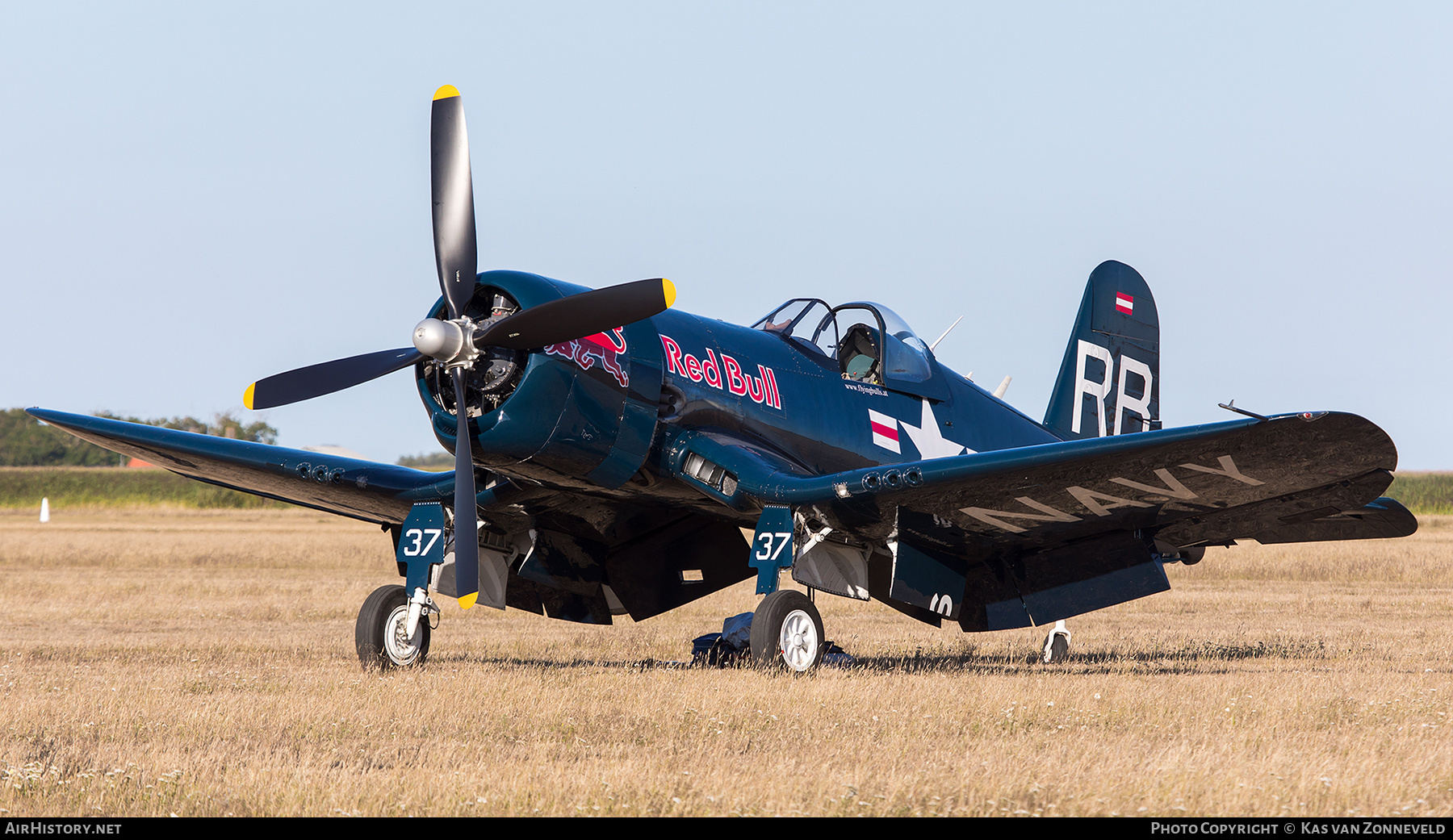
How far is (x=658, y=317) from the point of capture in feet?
34.1

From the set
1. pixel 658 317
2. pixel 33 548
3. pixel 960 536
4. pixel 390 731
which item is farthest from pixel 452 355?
pixel 33 548

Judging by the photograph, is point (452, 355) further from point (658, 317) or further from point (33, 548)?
point (33, 548)

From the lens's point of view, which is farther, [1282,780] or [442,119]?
[442,119]

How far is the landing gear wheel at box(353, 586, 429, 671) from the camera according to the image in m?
10.5

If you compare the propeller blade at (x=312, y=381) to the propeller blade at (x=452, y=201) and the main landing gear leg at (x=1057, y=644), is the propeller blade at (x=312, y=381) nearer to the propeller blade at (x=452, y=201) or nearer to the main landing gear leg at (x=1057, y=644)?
the propeller blade at (x=452, y=201)

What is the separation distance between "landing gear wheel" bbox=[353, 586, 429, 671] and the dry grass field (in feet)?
1.04

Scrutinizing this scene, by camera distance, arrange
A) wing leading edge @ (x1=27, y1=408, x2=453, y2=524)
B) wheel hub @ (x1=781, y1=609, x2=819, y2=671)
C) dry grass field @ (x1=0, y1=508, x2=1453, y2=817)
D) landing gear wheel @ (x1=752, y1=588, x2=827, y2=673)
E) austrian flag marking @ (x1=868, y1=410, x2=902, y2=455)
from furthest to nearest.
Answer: austrian flag marking @ (x1=868, y1=410, x2=902, y2=455) < wing leading edge @ (x1=27, y1=408, x2=453, y2=524) < wheel hub @ (x1=781, y1=609, x2=819, y2=671) < landing gear wheel @ (x1=752, y1=588, x2=827, y2=673) < dry grass field @ (x1=0, y1=508, x2=1453, y2=817)

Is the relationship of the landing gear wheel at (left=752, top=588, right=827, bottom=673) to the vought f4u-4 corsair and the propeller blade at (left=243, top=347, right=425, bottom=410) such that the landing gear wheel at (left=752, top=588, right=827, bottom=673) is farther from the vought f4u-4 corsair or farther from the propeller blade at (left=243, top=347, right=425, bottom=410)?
the propeller blade at (left=243, top=347, right=425, bottom=410)

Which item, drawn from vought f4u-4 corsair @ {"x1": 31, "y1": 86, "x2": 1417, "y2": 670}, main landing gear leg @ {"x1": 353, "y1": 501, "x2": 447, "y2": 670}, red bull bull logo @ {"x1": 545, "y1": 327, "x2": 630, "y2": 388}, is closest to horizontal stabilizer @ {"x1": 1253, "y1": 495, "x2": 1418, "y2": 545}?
vought f4u-4 corsair @ {"x1": 31, "y1": 86, "x2": 1417, "y2": 670}

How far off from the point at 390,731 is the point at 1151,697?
4671 mm

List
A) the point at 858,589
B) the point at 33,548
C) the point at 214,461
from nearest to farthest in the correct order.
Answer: the point at 858,589
the point at 214,461
the point at 33,548

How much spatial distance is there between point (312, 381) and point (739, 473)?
326cm

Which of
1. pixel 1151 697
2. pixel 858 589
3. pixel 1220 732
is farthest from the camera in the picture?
pixel 858 589

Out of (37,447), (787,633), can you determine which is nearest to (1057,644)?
Result: (787,633)
